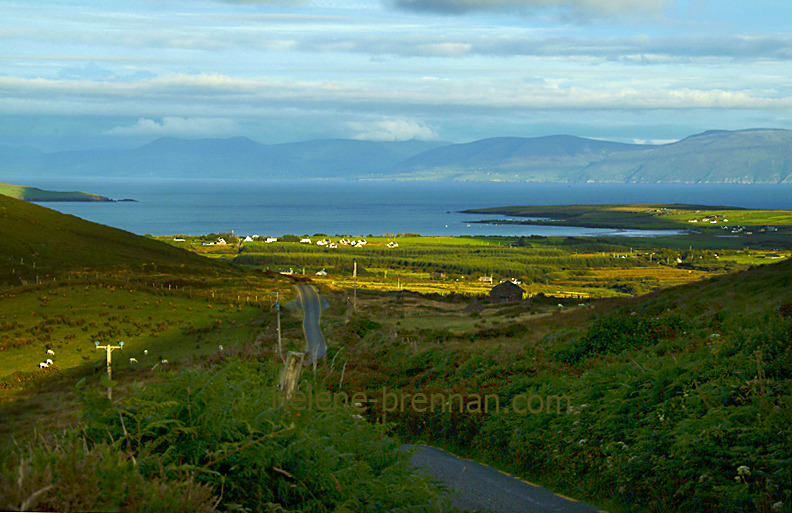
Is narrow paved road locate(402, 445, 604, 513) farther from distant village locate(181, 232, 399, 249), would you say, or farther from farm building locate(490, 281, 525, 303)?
distant village locate(181, 232, 399, 249)

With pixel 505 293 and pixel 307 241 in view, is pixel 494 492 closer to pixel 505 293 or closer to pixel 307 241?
pixel 505 293

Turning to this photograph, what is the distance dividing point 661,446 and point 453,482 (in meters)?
3.36

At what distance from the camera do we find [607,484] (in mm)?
10570

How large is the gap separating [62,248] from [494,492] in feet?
242

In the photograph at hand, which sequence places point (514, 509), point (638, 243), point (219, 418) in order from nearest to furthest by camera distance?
point (219, 418)
point (514, 509)
point (638, 243)

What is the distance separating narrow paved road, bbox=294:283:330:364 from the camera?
111 feet

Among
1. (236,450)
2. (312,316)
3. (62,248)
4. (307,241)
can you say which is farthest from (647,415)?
(307,241)

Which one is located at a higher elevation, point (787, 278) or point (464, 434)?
point (787, 278)

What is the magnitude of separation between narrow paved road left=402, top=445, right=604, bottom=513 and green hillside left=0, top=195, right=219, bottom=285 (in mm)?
55683

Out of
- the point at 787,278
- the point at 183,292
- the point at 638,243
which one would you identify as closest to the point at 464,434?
the point at 787,278

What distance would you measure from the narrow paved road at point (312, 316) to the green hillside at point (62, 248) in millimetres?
15872

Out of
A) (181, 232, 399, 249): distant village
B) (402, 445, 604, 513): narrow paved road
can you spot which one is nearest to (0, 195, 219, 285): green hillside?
(402, 445, 604, 513): narrow paved road

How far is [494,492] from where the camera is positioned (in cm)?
1044

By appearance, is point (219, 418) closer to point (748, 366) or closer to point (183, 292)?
point (748, 366)
